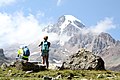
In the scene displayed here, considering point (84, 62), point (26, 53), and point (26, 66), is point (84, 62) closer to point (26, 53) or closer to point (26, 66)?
point (26, 53)

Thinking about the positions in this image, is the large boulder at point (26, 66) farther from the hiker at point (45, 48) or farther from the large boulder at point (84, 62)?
the large boulder at point (84, 62)

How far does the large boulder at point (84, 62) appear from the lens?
115 feet

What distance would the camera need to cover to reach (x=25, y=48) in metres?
32.5

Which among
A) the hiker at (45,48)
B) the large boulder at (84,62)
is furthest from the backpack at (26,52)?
the large boulder at (84,62)

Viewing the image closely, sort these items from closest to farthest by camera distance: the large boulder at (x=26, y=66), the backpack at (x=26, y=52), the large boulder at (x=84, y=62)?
the large boulder at (x=26, y=66)
the backpack at (x=26, y=52)
the large boulder at (x=84, y=62)

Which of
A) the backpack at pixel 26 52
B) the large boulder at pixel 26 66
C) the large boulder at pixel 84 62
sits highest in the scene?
the backpack at pixel 26 52

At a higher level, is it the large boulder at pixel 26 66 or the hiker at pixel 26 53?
the hiker at pixel 26 53

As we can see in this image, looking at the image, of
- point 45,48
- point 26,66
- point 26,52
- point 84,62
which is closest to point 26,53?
point 26,52

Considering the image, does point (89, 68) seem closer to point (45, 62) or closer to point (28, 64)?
point (45, 62)

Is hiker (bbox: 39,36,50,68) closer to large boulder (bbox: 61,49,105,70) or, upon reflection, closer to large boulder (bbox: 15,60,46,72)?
large boulder (bbox: 15,60,46,72)

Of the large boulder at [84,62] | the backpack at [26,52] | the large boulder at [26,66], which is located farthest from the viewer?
the large boulder at [84,62]

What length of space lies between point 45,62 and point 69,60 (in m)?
4.21

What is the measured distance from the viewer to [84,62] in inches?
1406

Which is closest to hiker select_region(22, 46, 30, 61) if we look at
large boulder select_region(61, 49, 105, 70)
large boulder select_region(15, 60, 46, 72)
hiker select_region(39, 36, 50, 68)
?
hiker select_region(39, 36, 50, 68)
